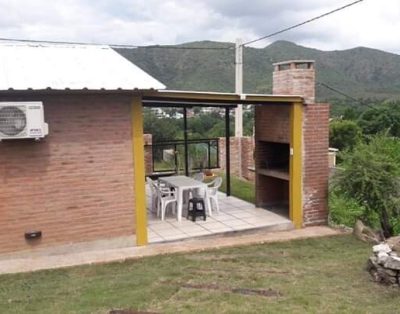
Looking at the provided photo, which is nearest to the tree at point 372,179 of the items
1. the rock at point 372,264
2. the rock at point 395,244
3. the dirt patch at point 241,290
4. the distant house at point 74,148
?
the distant house at point 74,148

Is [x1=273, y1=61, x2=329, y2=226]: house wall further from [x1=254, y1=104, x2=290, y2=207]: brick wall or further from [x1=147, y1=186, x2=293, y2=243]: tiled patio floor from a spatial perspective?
[x1=147, y1=186, x2=293, y2=243]: tiled patio floor

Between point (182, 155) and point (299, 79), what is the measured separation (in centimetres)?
737

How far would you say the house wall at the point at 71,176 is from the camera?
294 inches

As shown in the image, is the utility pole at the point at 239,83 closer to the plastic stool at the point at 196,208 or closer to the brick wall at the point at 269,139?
the brick wall at the point at 269,139

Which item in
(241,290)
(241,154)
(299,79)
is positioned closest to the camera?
(241,290)

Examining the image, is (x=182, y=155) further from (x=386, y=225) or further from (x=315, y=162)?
(x=386, y=225)

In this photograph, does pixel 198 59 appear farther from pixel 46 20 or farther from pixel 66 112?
pixel 66 112

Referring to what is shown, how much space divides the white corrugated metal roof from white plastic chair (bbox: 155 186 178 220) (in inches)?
118

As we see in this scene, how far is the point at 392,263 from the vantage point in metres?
5.95

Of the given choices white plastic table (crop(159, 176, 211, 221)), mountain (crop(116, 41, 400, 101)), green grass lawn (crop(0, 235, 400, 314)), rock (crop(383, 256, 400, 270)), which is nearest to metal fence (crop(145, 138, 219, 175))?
white plastic table (crop(159, 176, 211, 221))

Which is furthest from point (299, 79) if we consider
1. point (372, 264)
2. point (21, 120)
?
point (21, 120)

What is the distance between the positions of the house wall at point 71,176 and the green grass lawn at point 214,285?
0.93 metres

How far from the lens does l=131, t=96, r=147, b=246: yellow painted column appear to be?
26.5 ft

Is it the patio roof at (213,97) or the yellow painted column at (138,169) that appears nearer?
the yellow painted column at (138,169)
